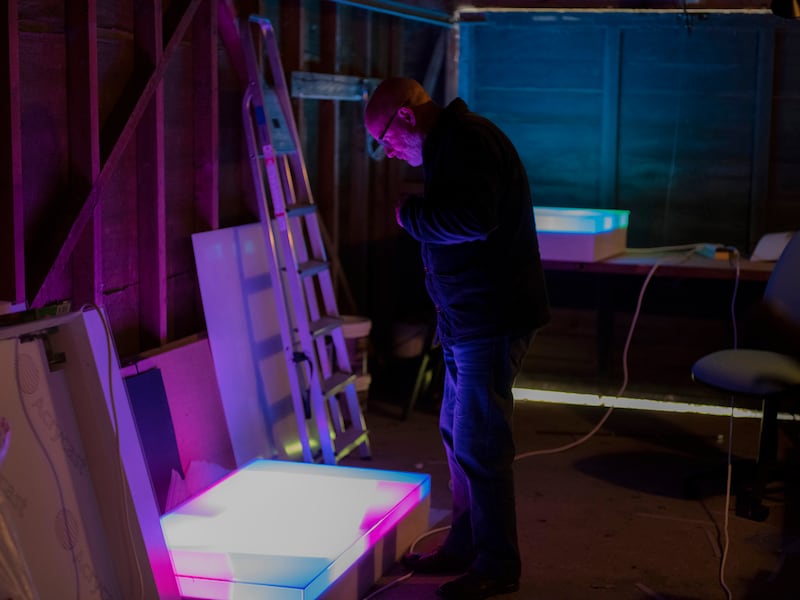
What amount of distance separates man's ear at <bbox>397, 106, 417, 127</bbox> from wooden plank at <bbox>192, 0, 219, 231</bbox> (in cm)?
132

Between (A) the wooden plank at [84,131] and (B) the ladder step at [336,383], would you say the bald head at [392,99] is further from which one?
(B) the ladder step at [336,383]

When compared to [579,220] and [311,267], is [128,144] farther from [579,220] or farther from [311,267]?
[579,220]

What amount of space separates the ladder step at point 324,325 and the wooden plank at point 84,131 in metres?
1.16

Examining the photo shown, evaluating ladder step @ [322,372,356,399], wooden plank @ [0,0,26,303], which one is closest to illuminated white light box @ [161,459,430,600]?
ladder step @ [322,372,356,399]

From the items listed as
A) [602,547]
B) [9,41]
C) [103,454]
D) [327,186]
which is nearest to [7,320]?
[103,454]

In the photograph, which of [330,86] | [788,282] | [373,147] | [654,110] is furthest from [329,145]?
[788,282]

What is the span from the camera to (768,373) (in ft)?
14.2

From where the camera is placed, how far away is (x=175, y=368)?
13.9 ft

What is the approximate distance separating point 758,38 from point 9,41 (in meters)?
3.90

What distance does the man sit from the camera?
10.5 feet

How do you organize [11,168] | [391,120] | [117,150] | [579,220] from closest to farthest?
[11,168] → [391,120] → [117,150] → [579,220]

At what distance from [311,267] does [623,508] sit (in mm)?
1574

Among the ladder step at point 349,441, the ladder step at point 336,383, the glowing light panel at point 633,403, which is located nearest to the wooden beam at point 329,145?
the ladder step at point 336,383

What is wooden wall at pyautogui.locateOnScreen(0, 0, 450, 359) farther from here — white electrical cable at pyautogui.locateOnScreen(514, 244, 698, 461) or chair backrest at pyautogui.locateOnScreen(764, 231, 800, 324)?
chair backrest at pyautogui.locateOnScreen(764, 231, 800, 324)
